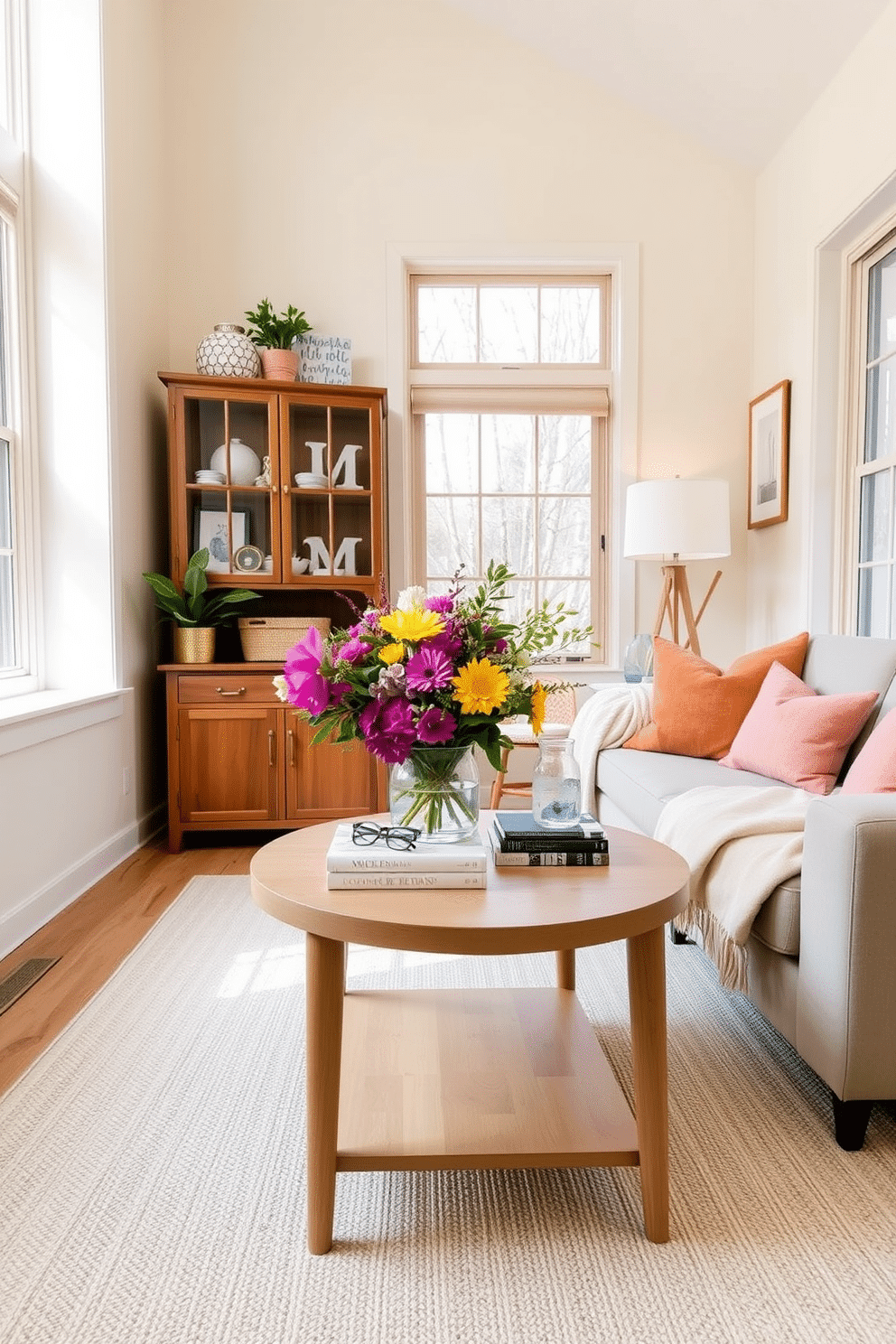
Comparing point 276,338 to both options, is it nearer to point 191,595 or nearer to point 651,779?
point 191,595

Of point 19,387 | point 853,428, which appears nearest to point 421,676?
point 19,387

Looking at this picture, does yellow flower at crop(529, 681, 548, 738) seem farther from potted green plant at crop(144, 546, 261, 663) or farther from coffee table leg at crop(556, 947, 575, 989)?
potted green plant at crop(144, 546, 261, 663)

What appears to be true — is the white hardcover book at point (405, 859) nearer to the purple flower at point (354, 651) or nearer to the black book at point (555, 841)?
the black book at point (555, 841)

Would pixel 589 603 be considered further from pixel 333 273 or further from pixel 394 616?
pixel 394 616

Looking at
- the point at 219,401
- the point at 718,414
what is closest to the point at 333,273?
the point at 219,401

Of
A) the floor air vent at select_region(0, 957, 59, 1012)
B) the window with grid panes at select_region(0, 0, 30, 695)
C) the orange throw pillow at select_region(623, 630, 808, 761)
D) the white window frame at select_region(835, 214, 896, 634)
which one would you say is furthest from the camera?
the white window frame at select_region(835, 214, 896, 634)

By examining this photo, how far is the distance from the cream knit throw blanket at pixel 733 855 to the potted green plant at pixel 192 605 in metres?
1.98

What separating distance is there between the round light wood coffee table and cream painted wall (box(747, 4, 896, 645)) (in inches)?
91.0

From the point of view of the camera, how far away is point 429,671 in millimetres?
1310

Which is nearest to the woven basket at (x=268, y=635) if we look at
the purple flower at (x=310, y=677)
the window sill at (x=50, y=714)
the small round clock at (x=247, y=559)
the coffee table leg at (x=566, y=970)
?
the small round clock at (x=247, y=559)

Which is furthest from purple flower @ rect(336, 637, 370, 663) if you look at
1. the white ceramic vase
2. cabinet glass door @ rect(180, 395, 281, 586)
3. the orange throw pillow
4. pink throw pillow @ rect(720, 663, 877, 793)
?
the white ceramic vase

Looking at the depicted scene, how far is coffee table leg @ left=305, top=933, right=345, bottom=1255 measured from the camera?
117 centimetres

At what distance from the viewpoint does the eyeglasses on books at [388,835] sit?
137 centimetres

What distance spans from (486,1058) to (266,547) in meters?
2.44
